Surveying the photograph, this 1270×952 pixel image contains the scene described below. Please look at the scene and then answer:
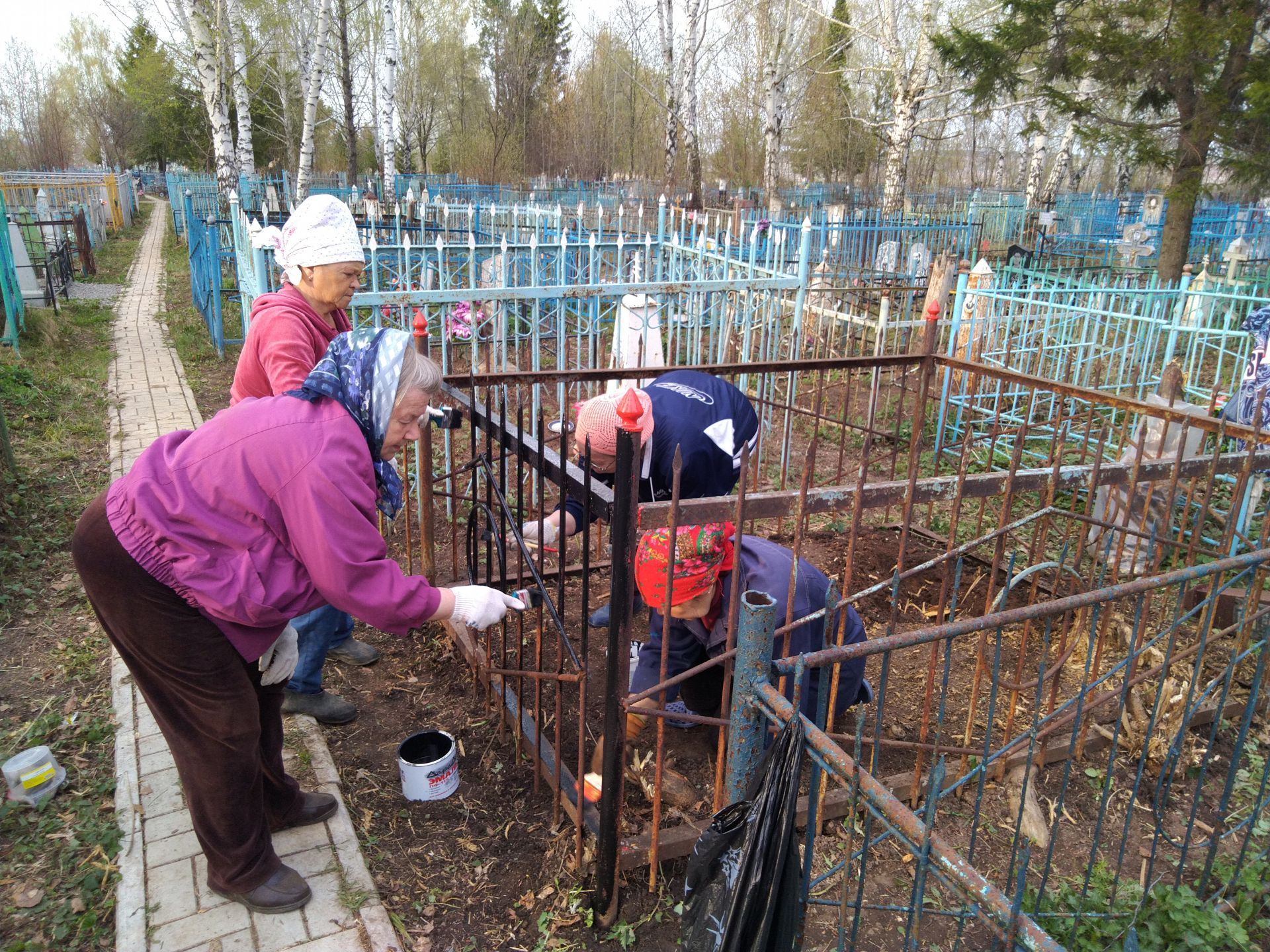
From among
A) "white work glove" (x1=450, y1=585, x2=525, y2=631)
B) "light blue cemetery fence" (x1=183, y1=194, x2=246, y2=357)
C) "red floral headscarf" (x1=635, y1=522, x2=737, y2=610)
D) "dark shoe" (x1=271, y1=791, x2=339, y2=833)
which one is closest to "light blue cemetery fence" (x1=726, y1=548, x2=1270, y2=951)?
"red floral headscarf" (x1=635, y1=522, x2=737, y2=610)

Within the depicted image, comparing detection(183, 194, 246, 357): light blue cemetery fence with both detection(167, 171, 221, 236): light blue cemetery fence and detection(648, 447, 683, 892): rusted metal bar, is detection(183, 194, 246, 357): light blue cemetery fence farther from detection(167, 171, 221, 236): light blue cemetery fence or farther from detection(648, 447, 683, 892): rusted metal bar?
detection(648, 447, 683, 892): rusted metal bar

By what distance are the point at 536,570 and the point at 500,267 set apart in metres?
6.95

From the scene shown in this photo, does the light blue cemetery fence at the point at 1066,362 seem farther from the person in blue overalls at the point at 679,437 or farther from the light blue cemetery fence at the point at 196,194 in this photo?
the light blue cemetery fence at the point at 196,194

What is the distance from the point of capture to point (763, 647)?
1.44 meters

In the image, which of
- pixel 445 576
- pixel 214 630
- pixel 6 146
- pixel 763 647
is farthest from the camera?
pixel 6 146

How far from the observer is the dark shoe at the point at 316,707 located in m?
3.14

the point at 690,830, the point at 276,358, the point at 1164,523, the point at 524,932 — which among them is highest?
the point at 276,358

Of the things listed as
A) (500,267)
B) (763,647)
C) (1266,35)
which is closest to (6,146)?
(500,267)

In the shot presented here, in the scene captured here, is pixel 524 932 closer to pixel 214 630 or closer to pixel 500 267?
pixel 214 630

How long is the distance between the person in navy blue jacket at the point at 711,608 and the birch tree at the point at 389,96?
626 inches

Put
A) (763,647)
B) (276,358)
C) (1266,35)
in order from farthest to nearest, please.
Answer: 1. (1266,35)
2. (276,358)
3. (763,647)

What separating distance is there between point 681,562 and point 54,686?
2.83 metres

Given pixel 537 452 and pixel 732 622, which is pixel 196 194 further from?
pixel 732 622

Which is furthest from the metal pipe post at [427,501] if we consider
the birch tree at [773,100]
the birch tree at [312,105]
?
the birch tree at [773,100]
